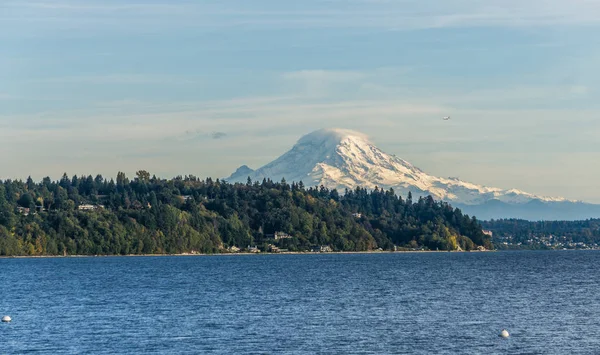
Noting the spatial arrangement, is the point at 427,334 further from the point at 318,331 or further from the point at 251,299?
the point at 251,299

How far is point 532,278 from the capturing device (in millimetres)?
172875

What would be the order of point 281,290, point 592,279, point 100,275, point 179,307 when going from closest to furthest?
point 179,307, point 281,290, point 592,279, point 100,275

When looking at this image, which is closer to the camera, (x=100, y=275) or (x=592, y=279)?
(x=592, y=279)

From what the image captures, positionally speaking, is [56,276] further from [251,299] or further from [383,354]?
[383,354]

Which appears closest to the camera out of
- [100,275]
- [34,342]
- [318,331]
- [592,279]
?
[34,342]

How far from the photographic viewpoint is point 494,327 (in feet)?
291

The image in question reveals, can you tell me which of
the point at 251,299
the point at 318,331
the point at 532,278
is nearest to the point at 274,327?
the point at 318,331

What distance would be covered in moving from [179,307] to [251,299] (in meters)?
12.8

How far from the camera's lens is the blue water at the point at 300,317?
77562 millimetres

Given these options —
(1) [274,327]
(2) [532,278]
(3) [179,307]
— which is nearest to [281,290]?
(3) [179,307]

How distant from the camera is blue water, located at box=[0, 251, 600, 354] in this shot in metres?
77.6

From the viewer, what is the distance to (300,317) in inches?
3821

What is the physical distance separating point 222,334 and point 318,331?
8.48 meters

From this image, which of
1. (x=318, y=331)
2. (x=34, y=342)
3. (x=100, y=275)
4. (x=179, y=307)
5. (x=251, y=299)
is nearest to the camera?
(x=34, y=342)
